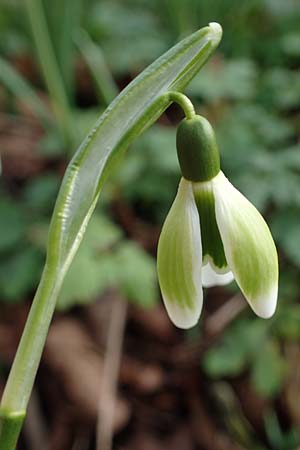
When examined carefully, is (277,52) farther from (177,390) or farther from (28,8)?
(177,390)

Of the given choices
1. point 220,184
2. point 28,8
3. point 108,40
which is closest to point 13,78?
point 28,8

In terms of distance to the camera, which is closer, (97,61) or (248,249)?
(248,249)

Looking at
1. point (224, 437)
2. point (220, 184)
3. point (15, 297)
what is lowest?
point (224, 437)

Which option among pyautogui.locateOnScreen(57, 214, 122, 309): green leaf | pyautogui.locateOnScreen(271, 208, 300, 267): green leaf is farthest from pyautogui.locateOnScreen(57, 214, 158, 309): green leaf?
pyautogui.locateOnScreen(271, 208, 300, 267): green leaf

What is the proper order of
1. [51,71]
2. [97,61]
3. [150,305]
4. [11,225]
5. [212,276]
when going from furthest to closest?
[97,61]
[51,71]
[11,225]
[150,305]
[212,276]

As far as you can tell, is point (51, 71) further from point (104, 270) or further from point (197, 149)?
point (197, 149)

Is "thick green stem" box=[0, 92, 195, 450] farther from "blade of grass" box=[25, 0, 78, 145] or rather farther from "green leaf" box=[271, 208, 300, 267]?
"blade of grass" box=[25, 0, 78, 145]

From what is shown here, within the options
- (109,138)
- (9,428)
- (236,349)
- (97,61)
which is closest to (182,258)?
(109,138)
